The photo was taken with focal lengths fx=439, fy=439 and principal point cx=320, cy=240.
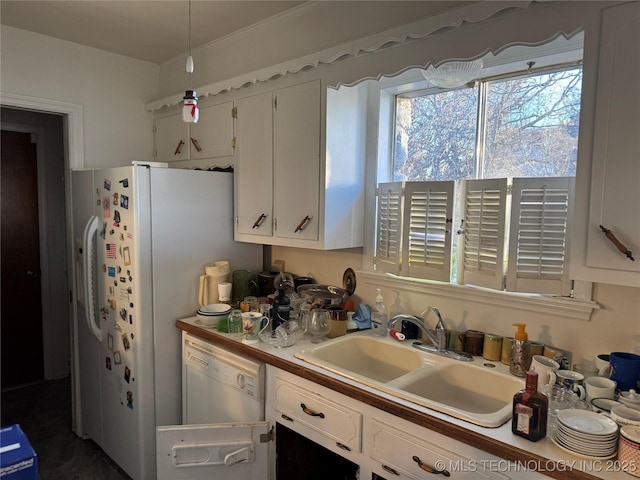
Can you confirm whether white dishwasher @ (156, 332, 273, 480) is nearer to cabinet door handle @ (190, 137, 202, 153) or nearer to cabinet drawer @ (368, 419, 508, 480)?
cabinet drawer @ (368, 419, 508, 480)

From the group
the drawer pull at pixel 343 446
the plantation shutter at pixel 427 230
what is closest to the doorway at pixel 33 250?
the plantation shutter at pixel 427 230

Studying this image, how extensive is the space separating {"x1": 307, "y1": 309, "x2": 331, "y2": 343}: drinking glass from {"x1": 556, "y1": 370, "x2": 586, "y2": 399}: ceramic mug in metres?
0.95

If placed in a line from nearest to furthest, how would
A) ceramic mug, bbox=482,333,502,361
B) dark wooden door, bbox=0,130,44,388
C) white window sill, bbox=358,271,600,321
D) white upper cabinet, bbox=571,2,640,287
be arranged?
white upper cabinet, bbox=571,2,640,287, white window sill, bbox=358,271,600,321, ceramic mug, bbox=482,333,502,361, dark wooden door, bbox=0,130,44,388

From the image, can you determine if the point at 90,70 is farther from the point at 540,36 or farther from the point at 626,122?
the point at 626,122

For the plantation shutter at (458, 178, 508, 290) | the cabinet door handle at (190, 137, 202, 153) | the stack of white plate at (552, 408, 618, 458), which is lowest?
the stack of white plate at (552, 408, 618, 458)

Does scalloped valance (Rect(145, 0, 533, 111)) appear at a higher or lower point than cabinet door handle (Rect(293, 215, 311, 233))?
higher

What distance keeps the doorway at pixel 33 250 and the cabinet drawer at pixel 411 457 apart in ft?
10.9

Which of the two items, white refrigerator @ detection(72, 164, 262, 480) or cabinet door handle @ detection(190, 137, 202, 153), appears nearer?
white refrigerator @ detection(72, 164, 262, 480)

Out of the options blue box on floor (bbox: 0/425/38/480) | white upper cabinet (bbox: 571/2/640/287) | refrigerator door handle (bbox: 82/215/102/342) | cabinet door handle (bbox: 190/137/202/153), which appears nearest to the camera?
blue box on floor (bbox: 0/425/38/480)

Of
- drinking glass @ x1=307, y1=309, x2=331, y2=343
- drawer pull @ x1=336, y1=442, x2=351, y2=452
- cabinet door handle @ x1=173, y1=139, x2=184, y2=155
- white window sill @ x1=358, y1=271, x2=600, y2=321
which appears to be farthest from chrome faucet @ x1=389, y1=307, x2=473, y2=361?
cabinet door handle @ x1=173, y1=139, x2=184, y2=155

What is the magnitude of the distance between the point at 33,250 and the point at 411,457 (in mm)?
3542

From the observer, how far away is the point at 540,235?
168 cm

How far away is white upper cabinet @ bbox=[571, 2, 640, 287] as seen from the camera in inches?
49.1

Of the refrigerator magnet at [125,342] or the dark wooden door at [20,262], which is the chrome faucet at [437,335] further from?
the dark wooden door at [20,262]
